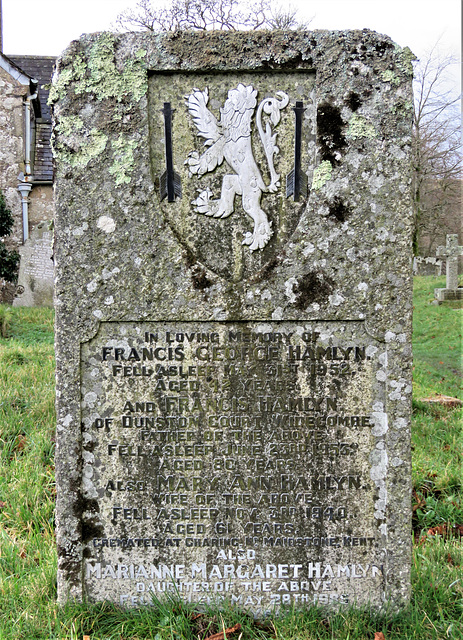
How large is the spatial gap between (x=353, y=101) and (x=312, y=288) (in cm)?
93

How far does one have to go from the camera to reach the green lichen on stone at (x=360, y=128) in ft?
8.57

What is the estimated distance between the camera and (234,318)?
2654mm

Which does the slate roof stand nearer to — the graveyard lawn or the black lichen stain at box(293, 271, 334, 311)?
the graveyard lawn

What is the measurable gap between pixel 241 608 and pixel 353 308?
158 centimetres

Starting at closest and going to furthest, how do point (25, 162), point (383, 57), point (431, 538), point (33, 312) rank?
point (383, 57), point (431, 538), point (33, 312), point (25, 162)

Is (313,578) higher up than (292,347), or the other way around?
(292,347)

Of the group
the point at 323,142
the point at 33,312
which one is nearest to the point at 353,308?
the point at 323,142

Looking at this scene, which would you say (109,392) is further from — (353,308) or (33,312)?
(33,312)

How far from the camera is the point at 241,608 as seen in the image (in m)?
2.67

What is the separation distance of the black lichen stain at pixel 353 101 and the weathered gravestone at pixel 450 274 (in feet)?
40.8

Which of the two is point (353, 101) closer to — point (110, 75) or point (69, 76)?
point (110, 75)

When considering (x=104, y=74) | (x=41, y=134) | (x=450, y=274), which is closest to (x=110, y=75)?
(x=104, y=74)

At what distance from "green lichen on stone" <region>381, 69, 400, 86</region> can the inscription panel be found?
3.89ft

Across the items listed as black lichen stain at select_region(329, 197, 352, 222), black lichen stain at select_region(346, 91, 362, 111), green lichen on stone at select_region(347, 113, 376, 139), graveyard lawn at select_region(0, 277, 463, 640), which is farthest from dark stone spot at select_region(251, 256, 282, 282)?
graveyard lawn at select_region(0, 277, 463, 640)
